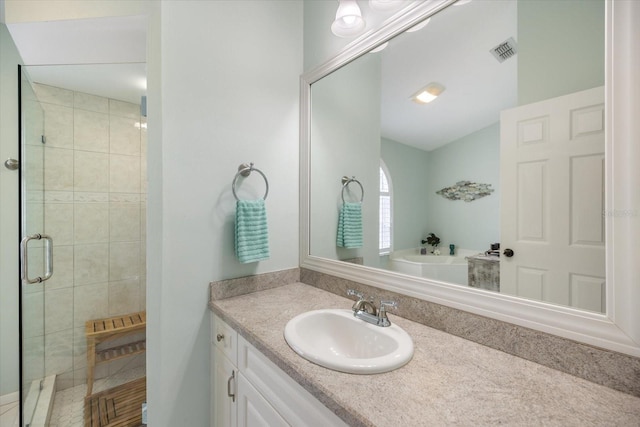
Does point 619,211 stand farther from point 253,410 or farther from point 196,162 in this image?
point 196,162

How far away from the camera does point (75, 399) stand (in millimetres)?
1745

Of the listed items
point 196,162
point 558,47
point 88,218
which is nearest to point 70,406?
point 88,218

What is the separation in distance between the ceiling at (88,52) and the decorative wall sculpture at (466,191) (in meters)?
1.63

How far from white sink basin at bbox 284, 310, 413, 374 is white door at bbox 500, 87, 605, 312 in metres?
0.39

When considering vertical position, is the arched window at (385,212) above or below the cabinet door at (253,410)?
above

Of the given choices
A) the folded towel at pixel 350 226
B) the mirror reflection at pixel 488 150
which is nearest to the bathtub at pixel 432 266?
the mirror reflection at pixel 488 150

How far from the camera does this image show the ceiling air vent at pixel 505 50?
84cm

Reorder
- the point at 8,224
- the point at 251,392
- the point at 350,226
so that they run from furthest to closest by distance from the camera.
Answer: the point at 8,224 < the point at 350,226 < the point at 251,392

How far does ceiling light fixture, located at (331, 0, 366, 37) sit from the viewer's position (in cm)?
121

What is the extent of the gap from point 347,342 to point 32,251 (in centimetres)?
187

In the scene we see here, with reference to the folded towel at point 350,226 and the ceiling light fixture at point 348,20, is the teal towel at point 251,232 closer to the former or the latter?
the folded towel at point 350,226

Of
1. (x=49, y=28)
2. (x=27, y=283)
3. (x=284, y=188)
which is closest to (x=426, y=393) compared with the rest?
(x=284, y=188)

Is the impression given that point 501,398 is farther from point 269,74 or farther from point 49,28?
point 49,28

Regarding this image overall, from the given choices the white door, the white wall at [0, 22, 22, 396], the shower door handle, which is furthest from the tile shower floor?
the white door
